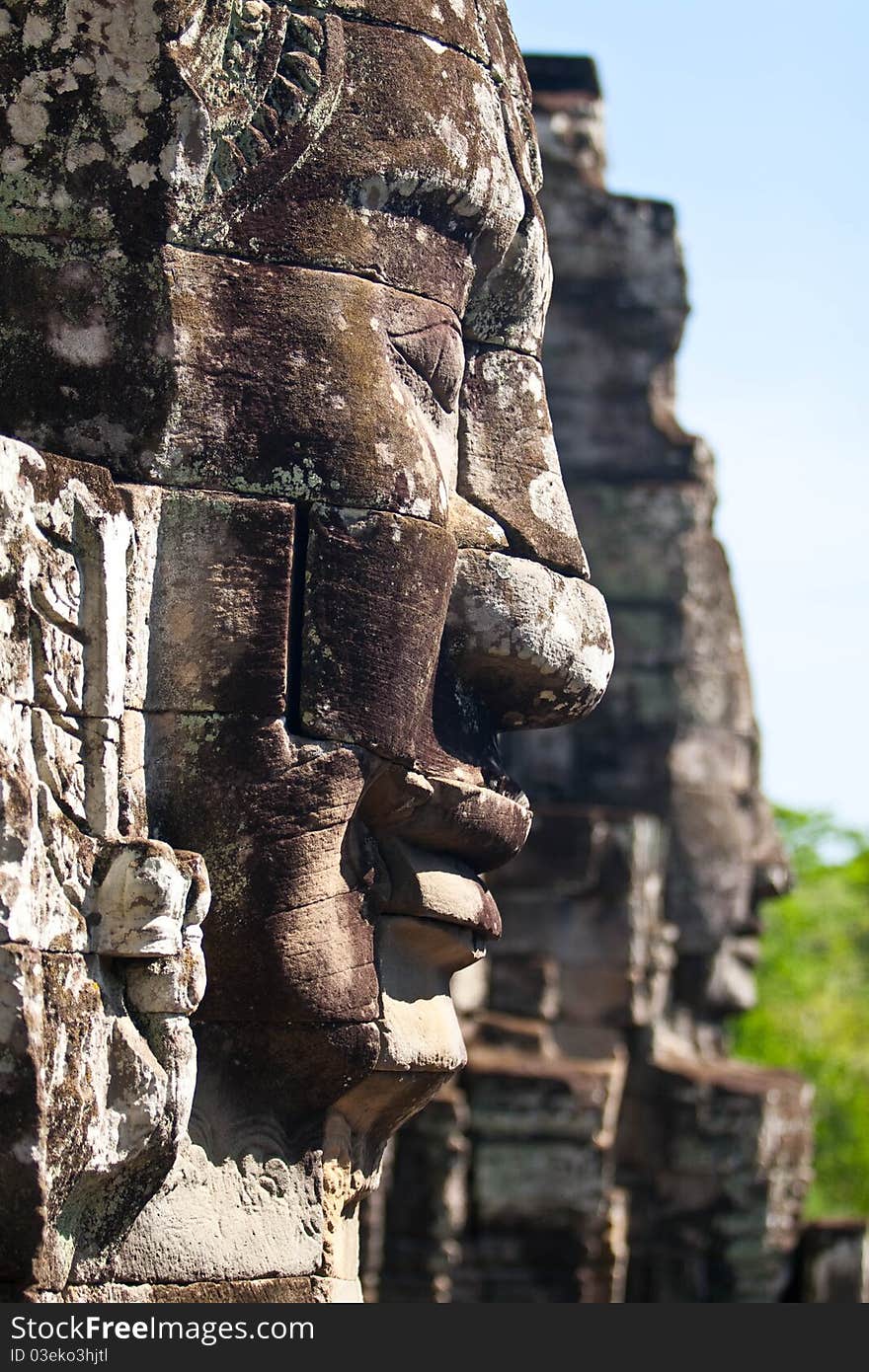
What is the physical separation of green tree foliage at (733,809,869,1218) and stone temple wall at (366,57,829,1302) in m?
17.2

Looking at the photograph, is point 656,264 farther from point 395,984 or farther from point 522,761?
point 395,984

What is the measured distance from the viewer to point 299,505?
18.8 feet

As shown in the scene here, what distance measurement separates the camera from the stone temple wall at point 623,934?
1504cm

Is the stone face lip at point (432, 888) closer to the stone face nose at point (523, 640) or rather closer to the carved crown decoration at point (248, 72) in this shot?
the stone face nose at point (523, 640)

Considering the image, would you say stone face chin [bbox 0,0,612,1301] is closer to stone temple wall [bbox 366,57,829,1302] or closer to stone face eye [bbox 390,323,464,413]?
stone face eye [bbox 390,323,464,413]

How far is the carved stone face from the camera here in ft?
18.5

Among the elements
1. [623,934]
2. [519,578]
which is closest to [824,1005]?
[623,934]

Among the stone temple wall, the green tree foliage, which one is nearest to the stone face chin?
the stone temple wall

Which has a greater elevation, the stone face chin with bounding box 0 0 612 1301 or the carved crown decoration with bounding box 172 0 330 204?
the carved crown decoration with bounding box 172 0 330 204

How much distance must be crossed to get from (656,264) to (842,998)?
27652mm

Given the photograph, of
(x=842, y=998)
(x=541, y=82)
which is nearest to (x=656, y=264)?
(x=541, y=82)

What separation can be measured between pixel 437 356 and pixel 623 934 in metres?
11.3

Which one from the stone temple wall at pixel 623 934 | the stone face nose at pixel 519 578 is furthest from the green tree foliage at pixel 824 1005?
the stone face nose at pixel 519 578

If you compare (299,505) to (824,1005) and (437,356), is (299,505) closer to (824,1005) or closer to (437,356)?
(437,356)
